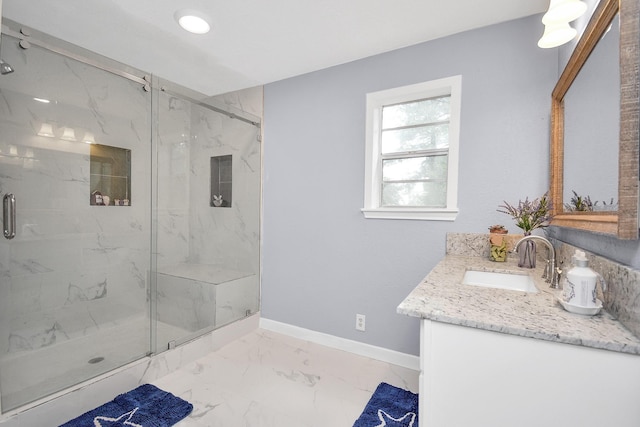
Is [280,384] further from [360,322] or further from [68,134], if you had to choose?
[68,134]

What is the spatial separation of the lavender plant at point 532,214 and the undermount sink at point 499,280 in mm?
300

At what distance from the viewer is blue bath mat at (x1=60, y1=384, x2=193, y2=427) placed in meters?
1.54

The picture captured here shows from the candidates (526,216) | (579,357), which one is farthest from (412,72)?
(579,357)

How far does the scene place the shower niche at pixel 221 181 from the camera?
9.09ft

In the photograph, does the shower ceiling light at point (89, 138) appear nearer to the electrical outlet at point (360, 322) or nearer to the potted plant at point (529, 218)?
the electrical outlet at point (360, 322)

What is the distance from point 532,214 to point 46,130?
9.60 ft

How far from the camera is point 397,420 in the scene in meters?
1.58

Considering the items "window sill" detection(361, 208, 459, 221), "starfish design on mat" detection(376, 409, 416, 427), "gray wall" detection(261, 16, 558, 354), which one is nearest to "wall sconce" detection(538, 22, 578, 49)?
"gray wall" detection(261, 16, 558, 354)

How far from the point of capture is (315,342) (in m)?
2.51

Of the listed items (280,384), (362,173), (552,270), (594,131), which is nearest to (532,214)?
(552,270)

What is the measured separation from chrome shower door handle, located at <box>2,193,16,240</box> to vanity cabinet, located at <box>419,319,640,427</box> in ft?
7.16

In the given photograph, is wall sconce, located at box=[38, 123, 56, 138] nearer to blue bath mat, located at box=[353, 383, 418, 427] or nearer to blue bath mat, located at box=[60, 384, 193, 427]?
blue bath mat, located at box=[60, 384, 193, 427]

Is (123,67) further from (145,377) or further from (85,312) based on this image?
(145,377)

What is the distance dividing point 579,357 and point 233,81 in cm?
290
